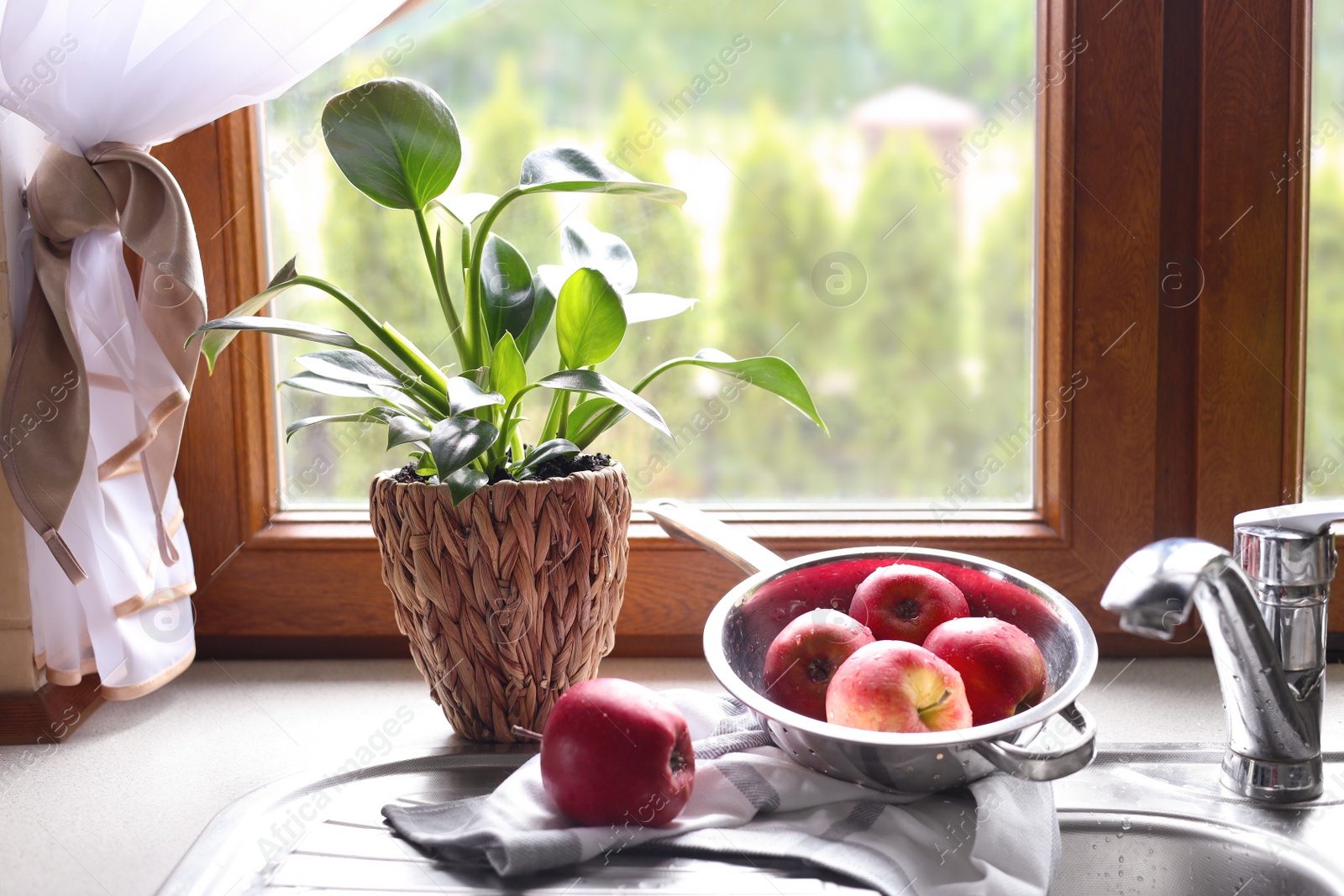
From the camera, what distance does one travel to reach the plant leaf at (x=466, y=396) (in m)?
0.62

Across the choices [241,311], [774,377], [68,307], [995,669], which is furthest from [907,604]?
[68,307]

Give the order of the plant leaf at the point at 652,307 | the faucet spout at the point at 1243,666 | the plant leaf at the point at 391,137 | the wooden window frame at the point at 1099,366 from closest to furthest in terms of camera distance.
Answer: the faucet spout at the point at 1243,666, the plant leaf at the point at 391,137, the plant leaf at the point at 652,307, the wooden window frame at the point at 1099,366

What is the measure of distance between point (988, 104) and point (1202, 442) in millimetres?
374

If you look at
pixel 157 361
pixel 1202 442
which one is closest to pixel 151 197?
pixel 157 361

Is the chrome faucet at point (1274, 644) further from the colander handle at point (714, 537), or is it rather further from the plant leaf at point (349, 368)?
the plant leaf at point (349, 368)

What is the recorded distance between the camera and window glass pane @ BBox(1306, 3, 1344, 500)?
92 centimetres

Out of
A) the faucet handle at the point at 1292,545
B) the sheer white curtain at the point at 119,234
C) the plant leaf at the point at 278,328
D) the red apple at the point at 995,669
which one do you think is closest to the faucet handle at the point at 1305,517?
the faucet handle at the point at 1292,545

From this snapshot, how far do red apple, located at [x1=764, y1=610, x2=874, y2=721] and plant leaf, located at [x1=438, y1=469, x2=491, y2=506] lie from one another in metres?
0.24

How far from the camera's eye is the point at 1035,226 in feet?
3.19

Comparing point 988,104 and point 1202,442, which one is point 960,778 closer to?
point 1202,442

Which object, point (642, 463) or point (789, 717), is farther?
point (642, 463)

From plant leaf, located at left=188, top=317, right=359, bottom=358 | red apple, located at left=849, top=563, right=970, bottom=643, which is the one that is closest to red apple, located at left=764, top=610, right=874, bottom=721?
red apple, located at left=849, top=563, right=970, bottom=643

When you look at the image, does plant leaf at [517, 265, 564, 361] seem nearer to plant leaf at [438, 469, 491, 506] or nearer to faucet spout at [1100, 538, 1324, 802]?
plant leaf at [438, 469, 491, 506]

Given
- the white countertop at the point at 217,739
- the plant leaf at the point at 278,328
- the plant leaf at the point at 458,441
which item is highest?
the plant leaf at the point at 278,328
